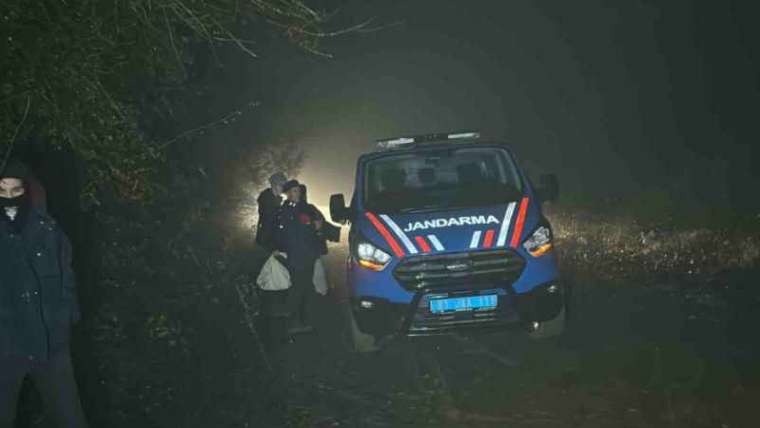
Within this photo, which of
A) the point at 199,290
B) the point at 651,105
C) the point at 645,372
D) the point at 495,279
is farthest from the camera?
the point at 651,105

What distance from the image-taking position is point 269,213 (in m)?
10.2

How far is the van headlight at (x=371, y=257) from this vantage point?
870 cm

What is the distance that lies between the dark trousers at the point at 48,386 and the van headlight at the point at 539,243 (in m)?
4.38

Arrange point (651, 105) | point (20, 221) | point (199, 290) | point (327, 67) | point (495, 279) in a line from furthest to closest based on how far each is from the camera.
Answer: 1. point (327, 67)
2. point (651, 105)
3. point (199, 290)
4. point (495, 279)
5. point (20, 221)

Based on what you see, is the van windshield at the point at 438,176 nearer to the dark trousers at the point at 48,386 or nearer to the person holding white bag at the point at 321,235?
the person holding white bag at the point at 321,235

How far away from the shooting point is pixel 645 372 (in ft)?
24.7

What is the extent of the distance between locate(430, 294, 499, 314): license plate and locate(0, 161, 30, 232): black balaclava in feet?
13.4

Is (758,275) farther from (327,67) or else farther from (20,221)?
(327,67)

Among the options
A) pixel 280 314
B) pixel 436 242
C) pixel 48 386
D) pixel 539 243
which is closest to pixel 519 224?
pixel 539 243

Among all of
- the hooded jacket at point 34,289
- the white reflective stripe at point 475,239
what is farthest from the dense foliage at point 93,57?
the white reflective stripe at point 475,239

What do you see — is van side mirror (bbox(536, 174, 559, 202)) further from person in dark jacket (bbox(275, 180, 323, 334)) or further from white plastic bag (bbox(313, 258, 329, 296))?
white plastic bag (bbox(313, 258, 329, 296))

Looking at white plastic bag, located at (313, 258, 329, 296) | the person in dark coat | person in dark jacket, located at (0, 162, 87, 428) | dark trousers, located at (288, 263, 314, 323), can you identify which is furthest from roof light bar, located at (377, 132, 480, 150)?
person in dark jacket, located at (0, 162, 87, 428)

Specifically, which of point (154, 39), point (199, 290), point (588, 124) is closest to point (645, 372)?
point (154, 39)

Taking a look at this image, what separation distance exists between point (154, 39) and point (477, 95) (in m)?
57.4
